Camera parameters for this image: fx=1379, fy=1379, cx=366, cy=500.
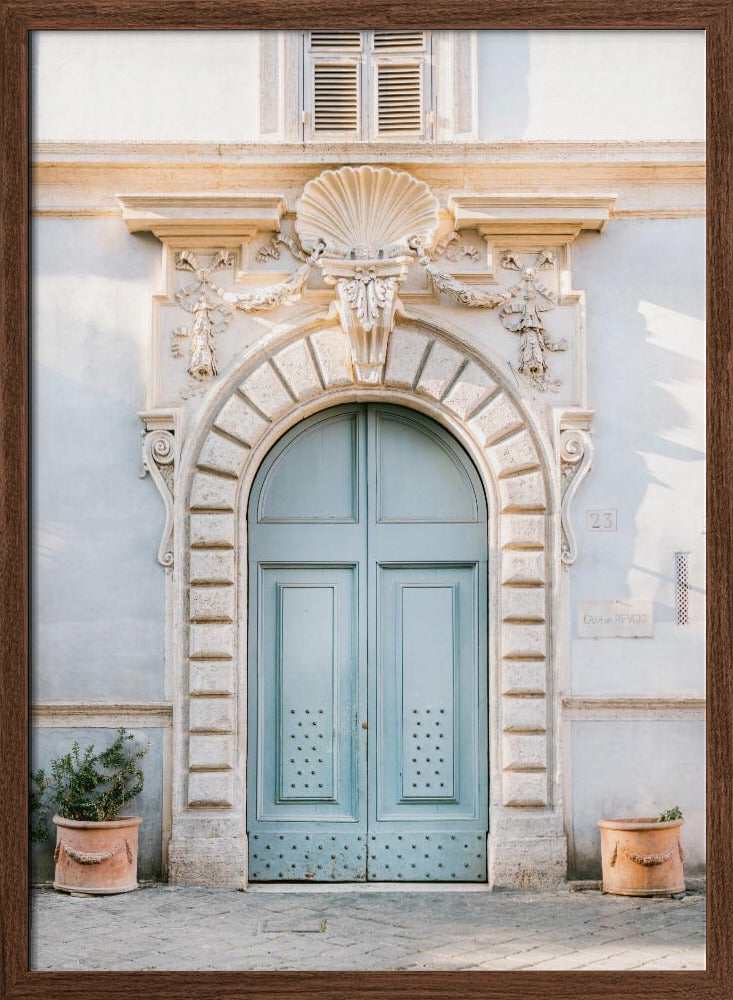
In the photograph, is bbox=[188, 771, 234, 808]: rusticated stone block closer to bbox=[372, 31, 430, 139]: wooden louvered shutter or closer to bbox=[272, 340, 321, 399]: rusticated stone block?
bbox=[272, 340, 321, 399]: rusticated stone block

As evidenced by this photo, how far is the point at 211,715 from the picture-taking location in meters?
8.02

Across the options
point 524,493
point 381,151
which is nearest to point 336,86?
point 381,151

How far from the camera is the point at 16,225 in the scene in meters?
5.21

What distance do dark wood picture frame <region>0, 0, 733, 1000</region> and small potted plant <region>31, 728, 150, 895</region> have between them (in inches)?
105

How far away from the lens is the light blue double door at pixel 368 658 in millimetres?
8117

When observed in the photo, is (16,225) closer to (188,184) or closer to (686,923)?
(188,184)

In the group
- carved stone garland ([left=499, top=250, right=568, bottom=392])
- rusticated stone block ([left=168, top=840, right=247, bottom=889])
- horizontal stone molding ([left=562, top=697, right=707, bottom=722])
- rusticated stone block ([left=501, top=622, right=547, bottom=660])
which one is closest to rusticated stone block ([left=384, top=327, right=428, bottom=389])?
carved stone garland ([left=499, top=250, right=568, bottom=392])

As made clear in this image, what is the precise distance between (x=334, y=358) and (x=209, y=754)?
243cm

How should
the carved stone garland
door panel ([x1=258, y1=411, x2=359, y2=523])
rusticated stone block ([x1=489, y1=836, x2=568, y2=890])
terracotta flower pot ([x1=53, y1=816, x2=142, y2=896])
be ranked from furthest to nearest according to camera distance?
door panel ([x1=258, y1=411, x2=359, y2=523])
the carved stone garland
rusticated stone block ([x1=489, y1=836, x2=568, y2=890])
terracotta flower pot ([x1=53, y1=816, x2=142, y2=896])

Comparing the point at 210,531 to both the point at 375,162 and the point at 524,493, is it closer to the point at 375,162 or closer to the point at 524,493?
the point at 524,493

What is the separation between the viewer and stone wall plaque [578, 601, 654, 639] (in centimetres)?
807

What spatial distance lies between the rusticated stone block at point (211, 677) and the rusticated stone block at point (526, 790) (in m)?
1.71

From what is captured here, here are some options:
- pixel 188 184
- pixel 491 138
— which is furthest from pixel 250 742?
pixel 491 138

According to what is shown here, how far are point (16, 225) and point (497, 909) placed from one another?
450cm
